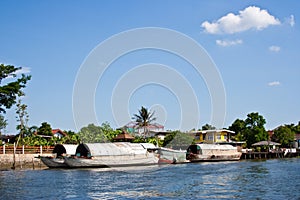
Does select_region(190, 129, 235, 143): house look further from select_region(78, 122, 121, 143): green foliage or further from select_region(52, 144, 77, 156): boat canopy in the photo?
select_region(52, 144, 77, 156): boat canopy

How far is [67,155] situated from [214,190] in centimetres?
2689

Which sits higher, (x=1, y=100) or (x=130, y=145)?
(x=1, y=100)

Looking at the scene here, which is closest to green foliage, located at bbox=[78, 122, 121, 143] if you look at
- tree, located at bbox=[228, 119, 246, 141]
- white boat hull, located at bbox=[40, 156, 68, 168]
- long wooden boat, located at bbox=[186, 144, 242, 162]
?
long wooden boat, located at bbox=[186, 144, 242, 162]

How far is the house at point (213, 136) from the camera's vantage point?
Answer: 90.9 meters

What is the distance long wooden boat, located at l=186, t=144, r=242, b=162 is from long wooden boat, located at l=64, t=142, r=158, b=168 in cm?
1272

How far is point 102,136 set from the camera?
3031 inches

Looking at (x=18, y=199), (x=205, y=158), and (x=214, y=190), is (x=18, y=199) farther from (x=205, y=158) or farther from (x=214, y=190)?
(x=205, y=158)

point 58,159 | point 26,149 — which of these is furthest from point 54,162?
point 26,149

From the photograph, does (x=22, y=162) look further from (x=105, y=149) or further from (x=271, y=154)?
(x=271, y=154)

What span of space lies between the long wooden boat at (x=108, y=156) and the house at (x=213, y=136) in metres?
38.4

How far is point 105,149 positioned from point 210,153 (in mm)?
24019

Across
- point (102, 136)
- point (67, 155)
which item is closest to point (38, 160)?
point (67, 155)

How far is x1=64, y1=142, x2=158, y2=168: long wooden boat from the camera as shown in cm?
4784

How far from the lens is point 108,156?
50062mm
